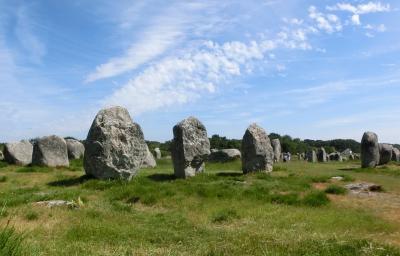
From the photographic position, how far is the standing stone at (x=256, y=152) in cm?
2883

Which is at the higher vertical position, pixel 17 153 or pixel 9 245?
pixel 17 153

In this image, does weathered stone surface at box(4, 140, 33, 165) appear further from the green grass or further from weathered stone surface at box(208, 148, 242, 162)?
the green grass

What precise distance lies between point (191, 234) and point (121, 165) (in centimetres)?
1238

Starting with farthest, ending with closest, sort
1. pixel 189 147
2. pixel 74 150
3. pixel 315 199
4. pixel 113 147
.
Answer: pixel 74 150 < pixel 189 147 < pixel 113 147 < pixel 315 199

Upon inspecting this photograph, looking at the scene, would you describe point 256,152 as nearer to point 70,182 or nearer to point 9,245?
point 70,182

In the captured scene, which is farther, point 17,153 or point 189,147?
point 17,153

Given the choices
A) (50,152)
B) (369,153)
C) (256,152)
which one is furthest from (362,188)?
(50,152)

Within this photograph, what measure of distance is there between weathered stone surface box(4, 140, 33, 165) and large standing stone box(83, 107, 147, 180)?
34.7ft

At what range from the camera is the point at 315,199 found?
18594 millimetres

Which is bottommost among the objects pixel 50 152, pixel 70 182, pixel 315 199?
pixel 315 199

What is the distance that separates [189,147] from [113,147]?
389cm

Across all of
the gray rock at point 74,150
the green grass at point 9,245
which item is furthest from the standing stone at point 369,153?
the green grass at point 9,245

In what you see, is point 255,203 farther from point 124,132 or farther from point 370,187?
point 124,132

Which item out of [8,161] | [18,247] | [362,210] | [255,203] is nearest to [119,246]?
[18,247]
